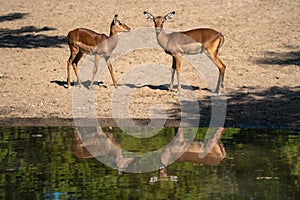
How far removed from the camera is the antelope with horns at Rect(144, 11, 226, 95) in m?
15.2

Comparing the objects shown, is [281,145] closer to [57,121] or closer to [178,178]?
[178,178]

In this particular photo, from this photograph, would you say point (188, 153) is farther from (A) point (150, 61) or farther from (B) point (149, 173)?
(A) point (150, 61)

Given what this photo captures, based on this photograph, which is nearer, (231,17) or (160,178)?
(160,178)

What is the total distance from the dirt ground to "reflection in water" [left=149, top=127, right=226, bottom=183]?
5.04 feet

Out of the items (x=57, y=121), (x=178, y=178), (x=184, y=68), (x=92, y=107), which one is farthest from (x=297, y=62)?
(x=178, y=178)

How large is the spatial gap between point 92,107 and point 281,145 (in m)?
4.49

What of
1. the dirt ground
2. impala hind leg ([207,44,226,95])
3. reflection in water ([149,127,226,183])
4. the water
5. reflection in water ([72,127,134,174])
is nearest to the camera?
the water

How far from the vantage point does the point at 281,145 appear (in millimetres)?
10602

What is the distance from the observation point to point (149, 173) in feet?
30.6

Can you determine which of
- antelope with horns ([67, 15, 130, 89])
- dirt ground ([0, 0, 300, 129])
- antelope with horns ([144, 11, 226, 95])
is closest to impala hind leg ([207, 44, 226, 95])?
antelope with horns ([144, 11, 226, 95])

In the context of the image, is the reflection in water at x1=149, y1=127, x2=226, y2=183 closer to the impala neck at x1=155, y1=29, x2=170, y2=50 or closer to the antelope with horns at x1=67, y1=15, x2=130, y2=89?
the impala neck at x1=155, y1=29, x2=170, y2=50

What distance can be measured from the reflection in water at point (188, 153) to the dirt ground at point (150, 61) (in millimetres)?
1536

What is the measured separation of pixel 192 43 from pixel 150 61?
3.00m

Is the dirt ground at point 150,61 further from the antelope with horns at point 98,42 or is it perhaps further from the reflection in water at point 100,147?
the reflection in water at point 100,147
